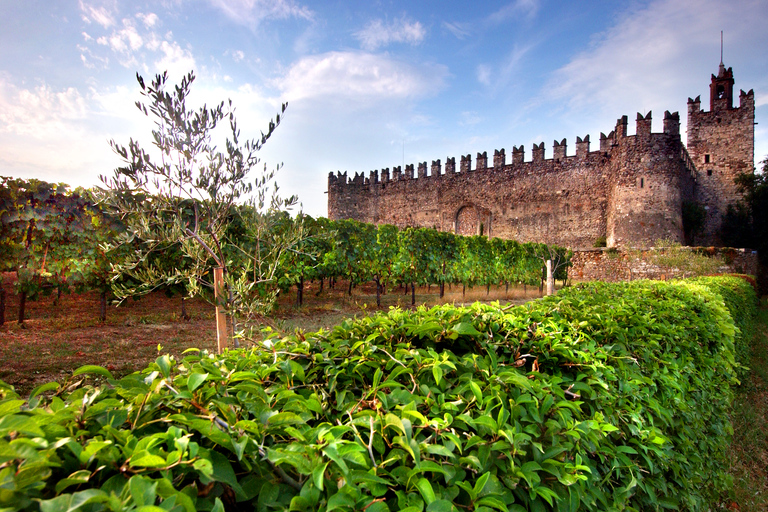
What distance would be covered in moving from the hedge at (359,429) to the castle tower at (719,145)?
3246cm

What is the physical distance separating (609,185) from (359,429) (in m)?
29.8

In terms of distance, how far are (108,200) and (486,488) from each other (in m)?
4.30

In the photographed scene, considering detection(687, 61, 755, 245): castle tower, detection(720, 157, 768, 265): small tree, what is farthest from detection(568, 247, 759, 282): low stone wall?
detection(687, 61, 755, 245): castle tower

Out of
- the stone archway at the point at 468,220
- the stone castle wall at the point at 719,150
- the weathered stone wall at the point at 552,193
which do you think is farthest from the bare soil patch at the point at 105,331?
the stone castle wall at the point at 719,150

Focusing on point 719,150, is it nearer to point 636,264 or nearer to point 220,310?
point 636,264

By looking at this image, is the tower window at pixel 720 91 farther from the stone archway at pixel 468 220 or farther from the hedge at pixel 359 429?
the hedge at pixel 359 429

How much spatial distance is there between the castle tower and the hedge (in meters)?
32.5

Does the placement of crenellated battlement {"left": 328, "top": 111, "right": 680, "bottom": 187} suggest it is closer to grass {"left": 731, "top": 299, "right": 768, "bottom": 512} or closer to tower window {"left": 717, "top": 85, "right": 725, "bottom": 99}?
tower window {"left": 717, "top": 85, "right": 725, "bottom": 99}

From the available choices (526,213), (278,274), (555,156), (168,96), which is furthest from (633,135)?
(168,96)

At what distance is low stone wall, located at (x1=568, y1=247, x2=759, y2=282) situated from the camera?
19.7 metres

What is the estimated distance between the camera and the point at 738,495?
3.34 metres

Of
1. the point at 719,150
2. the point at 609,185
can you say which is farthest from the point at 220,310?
the point at 719,150

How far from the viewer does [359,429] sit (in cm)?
106

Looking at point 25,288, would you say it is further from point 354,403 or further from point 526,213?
point 526,213
